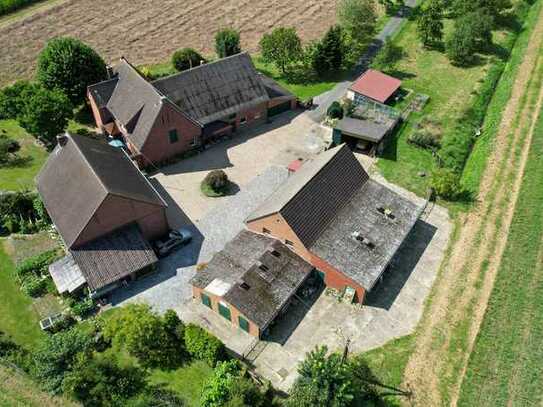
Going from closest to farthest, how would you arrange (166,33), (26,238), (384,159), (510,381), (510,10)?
(510,381)
(26,238)
(384,159)
(166,33)
(510,10)

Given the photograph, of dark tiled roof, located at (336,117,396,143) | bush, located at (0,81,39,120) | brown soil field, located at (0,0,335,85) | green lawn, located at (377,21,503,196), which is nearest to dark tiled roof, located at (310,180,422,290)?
green lawn, located at (377,21,503,196)

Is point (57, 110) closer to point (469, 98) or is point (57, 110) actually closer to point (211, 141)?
point (211, 141)

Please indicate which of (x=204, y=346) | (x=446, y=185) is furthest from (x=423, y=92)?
(x=204, y=346)

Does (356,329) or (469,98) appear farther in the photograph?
(469,98)

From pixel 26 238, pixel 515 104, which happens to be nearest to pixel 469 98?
pixel 515 104

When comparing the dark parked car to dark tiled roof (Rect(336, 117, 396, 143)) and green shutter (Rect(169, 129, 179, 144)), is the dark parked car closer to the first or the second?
green shutter (Rect(169, 129, 179, 144))
